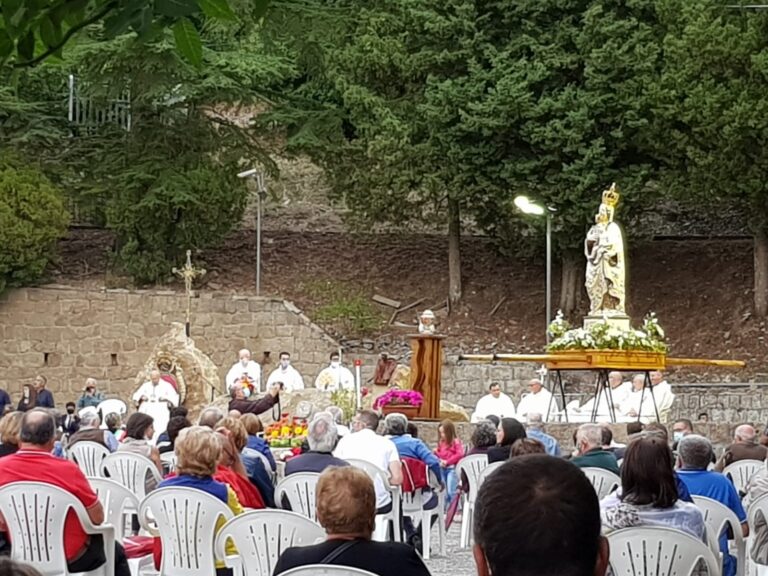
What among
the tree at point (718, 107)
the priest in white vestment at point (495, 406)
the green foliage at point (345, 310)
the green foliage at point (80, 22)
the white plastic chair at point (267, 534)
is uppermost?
the tree at point (718, 107)

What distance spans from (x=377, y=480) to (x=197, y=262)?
900 inches

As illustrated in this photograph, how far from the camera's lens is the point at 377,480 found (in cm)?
934

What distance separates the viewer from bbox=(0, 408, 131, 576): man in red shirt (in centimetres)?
647

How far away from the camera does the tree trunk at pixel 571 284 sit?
30.3m

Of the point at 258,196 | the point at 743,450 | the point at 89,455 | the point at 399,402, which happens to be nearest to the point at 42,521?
the point at 89,455

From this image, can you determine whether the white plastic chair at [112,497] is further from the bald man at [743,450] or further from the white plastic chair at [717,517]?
the bald man at [743,450]

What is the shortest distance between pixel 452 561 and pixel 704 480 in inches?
150

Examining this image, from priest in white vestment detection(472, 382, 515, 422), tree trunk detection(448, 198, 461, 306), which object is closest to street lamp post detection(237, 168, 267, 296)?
tree trunk detection(448, 198, 461, 306)

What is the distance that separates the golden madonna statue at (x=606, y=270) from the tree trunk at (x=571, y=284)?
1035 cm

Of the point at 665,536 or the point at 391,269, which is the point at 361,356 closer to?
the point at 391,269

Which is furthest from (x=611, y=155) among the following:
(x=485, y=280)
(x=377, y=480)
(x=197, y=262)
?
(x=377, y=480)

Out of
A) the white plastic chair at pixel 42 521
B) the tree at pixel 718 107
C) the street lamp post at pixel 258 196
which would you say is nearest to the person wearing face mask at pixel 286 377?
the street lamp post at pixel 258 196

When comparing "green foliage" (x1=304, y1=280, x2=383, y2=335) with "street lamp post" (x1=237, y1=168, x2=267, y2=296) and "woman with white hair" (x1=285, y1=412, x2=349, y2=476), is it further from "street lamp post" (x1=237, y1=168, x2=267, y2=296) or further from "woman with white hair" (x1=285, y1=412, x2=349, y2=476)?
"woman with white hair" (x1=285, y1=412, x2=349, y2=476)

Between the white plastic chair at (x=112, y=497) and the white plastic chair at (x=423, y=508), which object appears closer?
the white plastic chair at (x=112, y=497)
